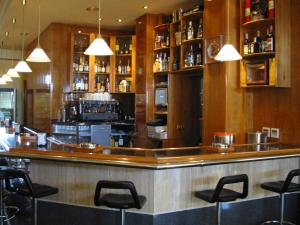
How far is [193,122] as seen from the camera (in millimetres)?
7223

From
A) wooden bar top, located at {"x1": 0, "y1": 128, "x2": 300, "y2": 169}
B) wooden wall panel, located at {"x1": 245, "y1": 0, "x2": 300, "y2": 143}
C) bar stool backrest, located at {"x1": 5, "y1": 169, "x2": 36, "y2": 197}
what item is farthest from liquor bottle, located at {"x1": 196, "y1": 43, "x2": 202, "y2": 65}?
bar stool backrest, located at {"x1": 5, "y1": 169, "x2": 36, "y2": 197}

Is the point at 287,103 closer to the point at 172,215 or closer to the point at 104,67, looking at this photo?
the point at 172,215

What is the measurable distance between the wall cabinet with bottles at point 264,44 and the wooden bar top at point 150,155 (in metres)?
1.00

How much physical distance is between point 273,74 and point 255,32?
0.69 m

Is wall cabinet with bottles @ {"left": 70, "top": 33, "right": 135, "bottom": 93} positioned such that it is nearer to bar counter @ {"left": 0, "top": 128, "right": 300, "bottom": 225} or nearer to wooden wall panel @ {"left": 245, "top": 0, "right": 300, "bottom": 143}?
wooden wall panel @ {"left": 245, "top": 0, "right": 300, "bottom": 143}

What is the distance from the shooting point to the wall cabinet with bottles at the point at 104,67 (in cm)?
842

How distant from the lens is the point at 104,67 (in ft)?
28.2

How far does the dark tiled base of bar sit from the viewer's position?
141 inches

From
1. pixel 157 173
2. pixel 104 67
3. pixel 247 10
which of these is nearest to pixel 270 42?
pixel 247 10

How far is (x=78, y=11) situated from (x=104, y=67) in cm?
155

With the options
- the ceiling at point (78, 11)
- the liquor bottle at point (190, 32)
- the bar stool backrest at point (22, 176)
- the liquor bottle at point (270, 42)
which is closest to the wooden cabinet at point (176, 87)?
the liquor bottle at point (190, 32)

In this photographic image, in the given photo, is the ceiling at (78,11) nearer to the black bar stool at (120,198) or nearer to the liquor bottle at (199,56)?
the liquor bottle at (199,56)

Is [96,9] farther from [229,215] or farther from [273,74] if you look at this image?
[229,215]

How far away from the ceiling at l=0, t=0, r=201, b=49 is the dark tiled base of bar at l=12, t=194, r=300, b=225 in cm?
379
